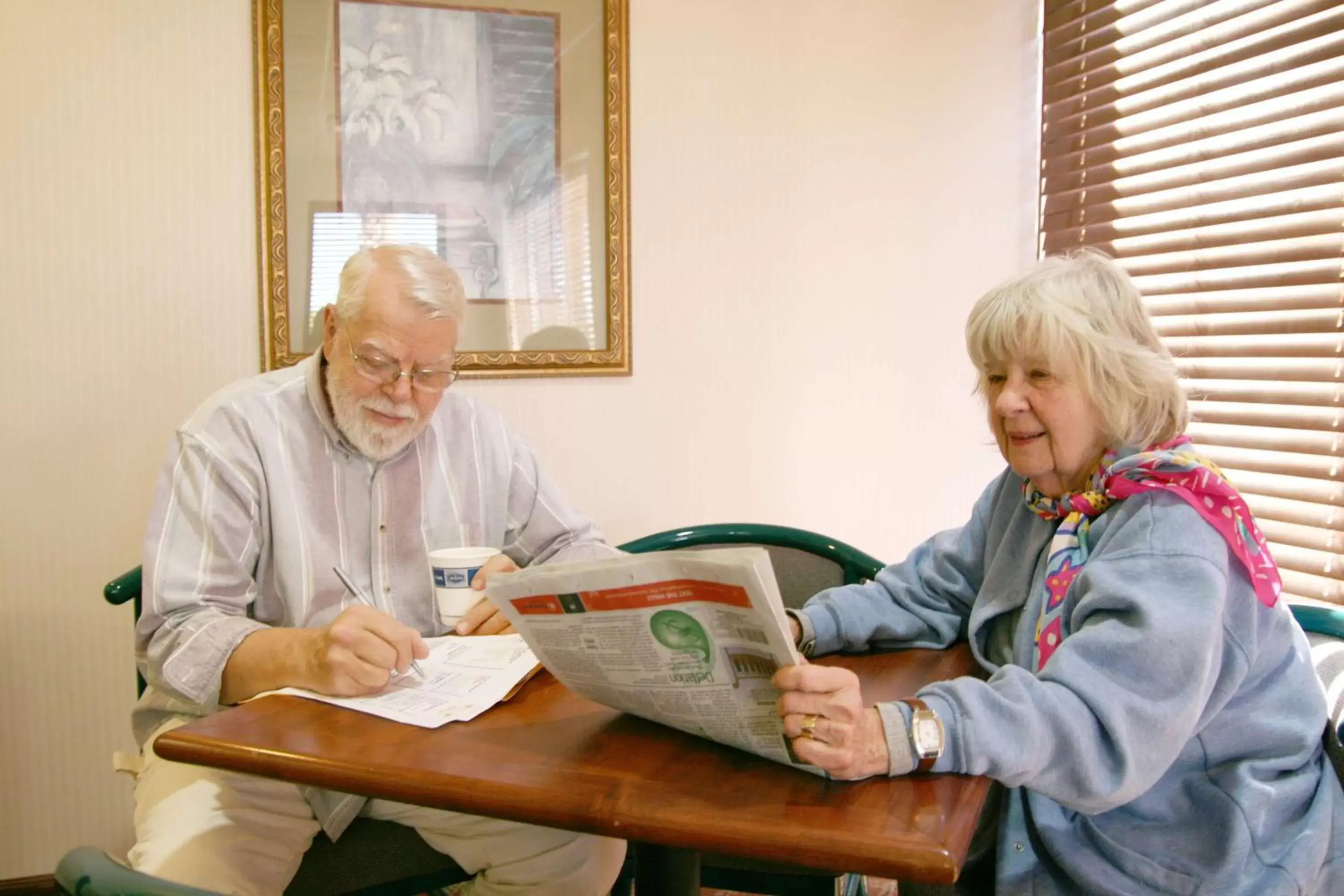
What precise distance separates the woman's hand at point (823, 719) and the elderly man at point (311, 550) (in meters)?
0.64

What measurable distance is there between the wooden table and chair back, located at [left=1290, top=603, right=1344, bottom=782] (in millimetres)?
580

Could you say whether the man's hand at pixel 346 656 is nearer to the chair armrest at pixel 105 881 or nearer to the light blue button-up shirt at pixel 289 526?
the light blue button-up shirt at pixel 289 526

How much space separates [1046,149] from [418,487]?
1.87 m

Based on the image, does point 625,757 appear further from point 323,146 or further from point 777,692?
point 323,146

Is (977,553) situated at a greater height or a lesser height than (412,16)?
lesser

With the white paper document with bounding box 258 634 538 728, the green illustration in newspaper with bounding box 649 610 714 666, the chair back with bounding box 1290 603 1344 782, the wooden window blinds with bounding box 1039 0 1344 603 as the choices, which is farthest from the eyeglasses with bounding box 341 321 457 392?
the wooden window blinds with bounding box 1039 0 1344 603

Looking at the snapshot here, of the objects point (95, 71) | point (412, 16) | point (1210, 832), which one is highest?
point (412, 16)

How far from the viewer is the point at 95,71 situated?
2.05 meters

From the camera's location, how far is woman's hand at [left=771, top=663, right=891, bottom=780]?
0.91 m

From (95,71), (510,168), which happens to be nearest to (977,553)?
(510,168)

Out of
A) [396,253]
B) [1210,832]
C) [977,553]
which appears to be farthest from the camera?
[396,253]

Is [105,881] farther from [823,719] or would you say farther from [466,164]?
[466,164]

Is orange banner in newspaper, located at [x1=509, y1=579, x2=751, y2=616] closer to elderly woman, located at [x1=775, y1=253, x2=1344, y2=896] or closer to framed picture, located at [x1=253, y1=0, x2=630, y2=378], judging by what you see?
elderly woman, located at [x1=775, y1=253, x2=1344, y2=896]

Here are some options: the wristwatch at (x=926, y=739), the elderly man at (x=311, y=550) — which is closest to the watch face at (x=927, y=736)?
the wristwatch at (x=926, y=739)
